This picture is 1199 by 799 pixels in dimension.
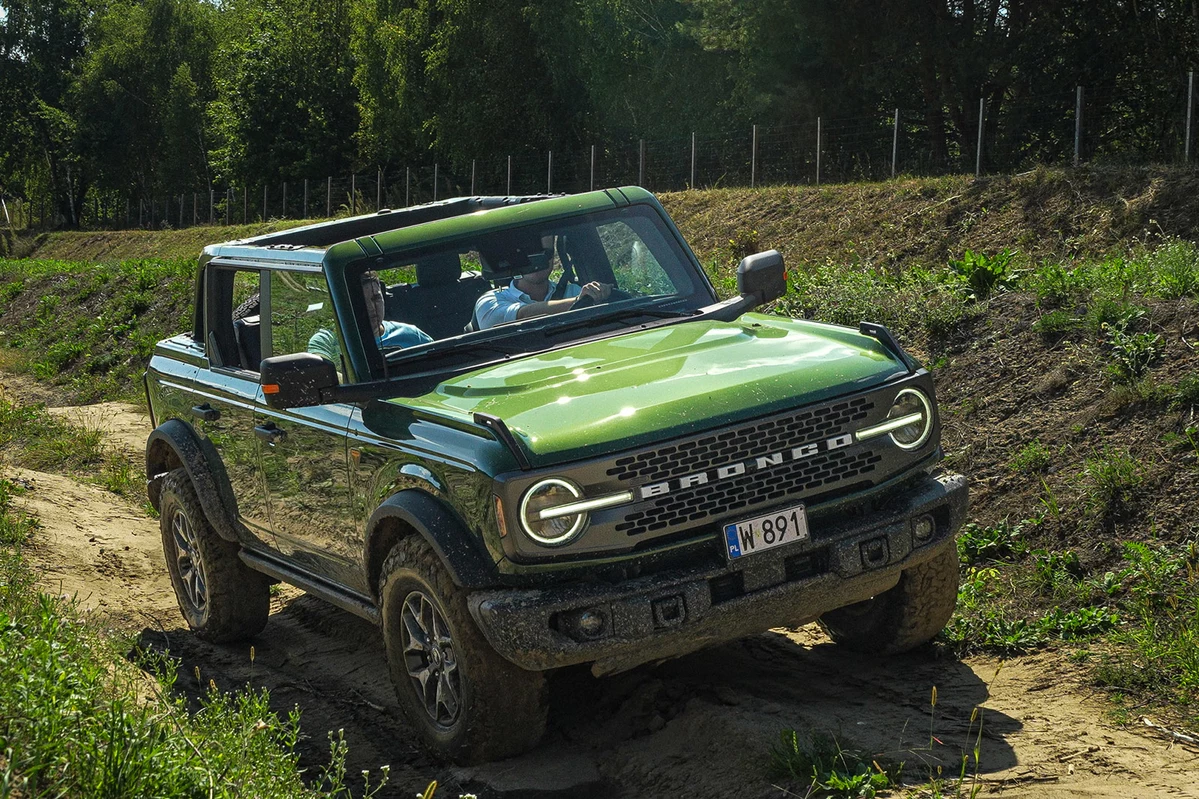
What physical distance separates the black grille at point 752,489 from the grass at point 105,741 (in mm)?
1298

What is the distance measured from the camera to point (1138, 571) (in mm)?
6398

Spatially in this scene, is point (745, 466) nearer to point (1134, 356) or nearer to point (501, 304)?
point (501, 304)

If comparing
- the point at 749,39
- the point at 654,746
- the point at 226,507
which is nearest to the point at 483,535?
the point at 654,746

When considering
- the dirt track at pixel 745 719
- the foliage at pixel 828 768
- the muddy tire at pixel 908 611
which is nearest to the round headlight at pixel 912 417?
the muddy tire at pixel 908 611

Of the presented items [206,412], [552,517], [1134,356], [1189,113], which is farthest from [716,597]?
[1189,113]

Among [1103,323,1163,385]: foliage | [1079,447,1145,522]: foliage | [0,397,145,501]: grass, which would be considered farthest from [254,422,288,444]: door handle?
[0,397,145,501]: grass

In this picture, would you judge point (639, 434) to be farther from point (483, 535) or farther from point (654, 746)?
point (654, 746)

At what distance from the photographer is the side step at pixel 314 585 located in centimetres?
577

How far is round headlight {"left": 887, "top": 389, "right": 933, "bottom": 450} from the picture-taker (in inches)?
211

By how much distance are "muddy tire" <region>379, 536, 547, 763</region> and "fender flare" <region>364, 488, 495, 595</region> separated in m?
0.11

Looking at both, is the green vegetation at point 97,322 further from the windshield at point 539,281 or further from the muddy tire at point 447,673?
the muddy tire at point 447,673

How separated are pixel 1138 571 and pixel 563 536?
3.12 metres

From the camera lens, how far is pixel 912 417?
17.6ft

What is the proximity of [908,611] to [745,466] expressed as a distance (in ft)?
4.21
